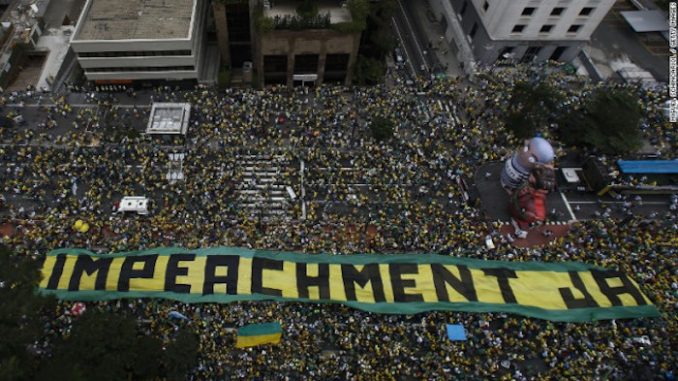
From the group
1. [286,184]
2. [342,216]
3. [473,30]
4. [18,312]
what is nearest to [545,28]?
[473,30]

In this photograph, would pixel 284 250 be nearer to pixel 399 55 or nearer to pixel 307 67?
pixel 307 67

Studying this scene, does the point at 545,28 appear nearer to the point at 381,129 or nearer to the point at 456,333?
the point at 381,129

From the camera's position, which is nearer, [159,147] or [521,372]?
[521,372]

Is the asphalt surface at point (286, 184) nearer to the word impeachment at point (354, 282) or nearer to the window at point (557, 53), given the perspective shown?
the word impeachment at point (354, 282)

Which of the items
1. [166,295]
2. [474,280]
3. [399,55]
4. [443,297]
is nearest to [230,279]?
[166,295]

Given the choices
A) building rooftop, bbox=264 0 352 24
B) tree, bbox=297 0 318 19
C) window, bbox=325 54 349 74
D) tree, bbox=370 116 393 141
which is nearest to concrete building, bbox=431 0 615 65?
window, bbox=325 54 349 74

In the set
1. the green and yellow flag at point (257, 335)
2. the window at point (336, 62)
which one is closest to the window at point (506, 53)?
the window at point (336, 62)

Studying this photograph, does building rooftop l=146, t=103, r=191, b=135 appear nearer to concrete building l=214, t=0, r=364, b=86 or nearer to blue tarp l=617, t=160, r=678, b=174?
concrete building l=214, t=0, r=364, b=86
